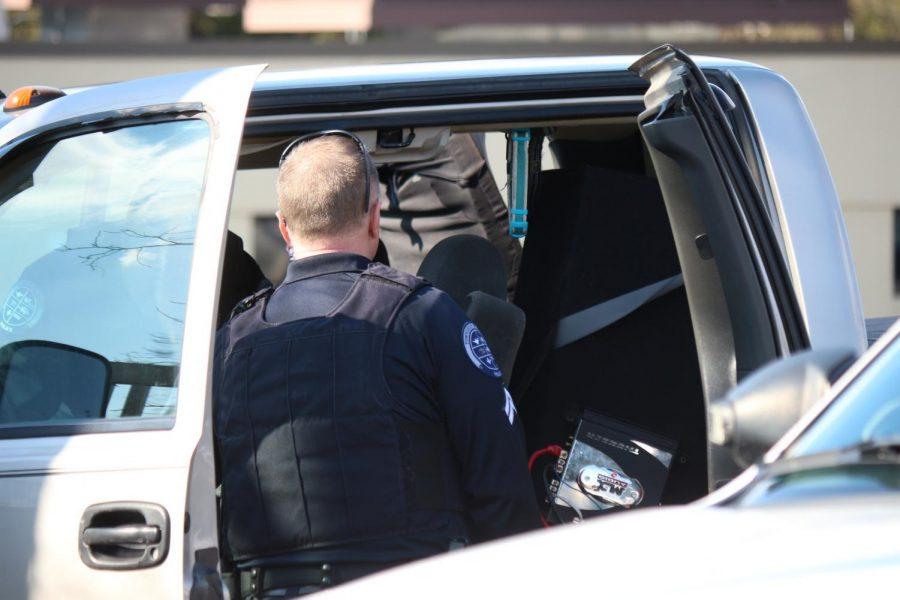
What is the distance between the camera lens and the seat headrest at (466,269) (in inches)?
130

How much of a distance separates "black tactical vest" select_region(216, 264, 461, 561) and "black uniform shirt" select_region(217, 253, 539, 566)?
0.02 metres

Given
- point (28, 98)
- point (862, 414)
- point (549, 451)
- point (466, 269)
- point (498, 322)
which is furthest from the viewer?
point (466, 269)

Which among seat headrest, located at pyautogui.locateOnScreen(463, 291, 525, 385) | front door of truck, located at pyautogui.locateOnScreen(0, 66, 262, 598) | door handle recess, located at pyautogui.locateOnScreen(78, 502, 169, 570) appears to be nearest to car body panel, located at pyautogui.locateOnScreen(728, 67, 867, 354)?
seat headrest, located at pyautogui.locateOnScreen(463, 291, 525, 385)

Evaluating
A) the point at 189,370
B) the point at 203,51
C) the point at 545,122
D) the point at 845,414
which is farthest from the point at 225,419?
the point at 203,51

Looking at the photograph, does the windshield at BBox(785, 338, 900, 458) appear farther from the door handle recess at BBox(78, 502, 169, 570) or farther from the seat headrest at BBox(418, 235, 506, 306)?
the seat headrest at BBox(418, 235, 506, 306)

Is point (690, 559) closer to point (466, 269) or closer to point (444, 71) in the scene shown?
point (444, 71)

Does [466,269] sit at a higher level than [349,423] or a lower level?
higher

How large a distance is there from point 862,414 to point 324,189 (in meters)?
1.21

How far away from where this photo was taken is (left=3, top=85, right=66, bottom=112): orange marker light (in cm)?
264

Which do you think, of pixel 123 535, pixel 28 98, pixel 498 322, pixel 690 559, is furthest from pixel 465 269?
pixel 690 559

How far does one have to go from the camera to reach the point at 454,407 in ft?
7.61

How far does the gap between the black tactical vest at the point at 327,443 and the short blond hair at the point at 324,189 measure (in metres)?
0.14

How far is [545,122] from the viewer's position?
278 centimetres

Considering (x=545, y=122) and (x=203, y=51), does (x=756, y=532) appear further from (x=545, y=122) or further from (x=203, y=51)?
(x=203, y=51)
